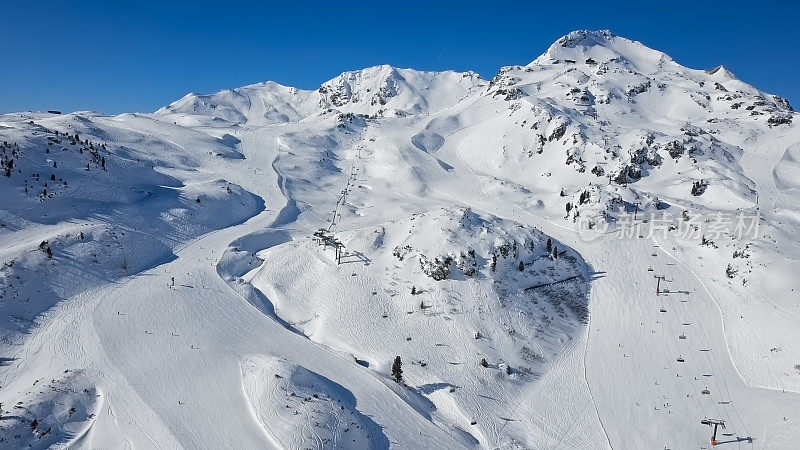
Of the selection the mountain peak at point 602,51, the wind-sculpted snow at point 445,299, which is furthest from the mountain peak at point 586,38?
the wind-sculpted snow at point 445,299

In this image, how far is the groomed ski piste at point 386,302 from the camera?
31.0 m

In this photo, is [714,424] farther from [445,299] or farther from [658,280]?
[445,299]

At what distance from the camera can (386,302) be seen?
4666 centimetres

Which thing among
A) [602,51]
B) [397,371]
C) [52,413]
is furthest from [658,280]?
[602,51]

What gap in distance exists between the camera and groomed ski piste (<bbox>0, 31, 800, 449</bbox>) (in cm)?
3102

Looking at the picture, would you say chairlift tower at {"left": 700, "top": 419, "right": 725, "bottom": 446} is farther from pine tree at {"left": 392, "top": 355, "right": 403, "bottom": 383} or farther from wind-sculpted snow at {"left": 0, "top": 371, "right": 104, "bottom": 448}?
wind-sculpted snow at {"left": 0, "top": 371, "right": 104, "bottom": 448}

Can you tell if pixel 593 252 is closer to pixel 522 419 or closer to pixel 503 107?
pixel 522 419

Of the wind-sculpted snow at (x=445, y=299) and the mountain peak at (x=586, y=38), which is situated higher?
the mountain peak at (x=586, y=38)

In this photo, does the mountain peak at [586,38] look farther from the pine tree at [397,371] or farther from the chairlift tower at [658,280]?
the pine tree at [397,371]

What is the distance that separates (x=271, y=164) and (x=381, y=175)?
76.3 feet

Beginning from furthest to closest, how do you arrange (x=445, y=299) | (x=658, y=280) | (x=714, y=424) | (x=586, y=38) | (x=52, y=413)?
(x=586, y=38) < (x=658, y=280) < (x=445, y=299) < (x=714, y=424) < (x=52, y=413)

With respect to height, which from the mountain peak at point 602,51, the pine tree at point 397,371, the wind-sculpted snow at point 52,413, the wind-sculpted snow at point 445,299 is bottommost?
the wind-sculpted snow at point 52,413

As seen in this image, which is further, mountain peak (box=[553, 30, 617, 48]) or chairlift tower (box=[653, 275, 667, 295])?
mountain peak (box=[553, 30, 617, 48])

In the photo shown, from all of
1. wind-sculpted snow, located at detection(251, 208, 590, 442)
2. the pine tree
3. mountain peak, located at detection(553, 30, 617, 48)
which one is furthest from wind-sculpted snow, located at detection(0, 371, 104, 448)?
mountain peak, located at detection(553, 30, 617, 48)
